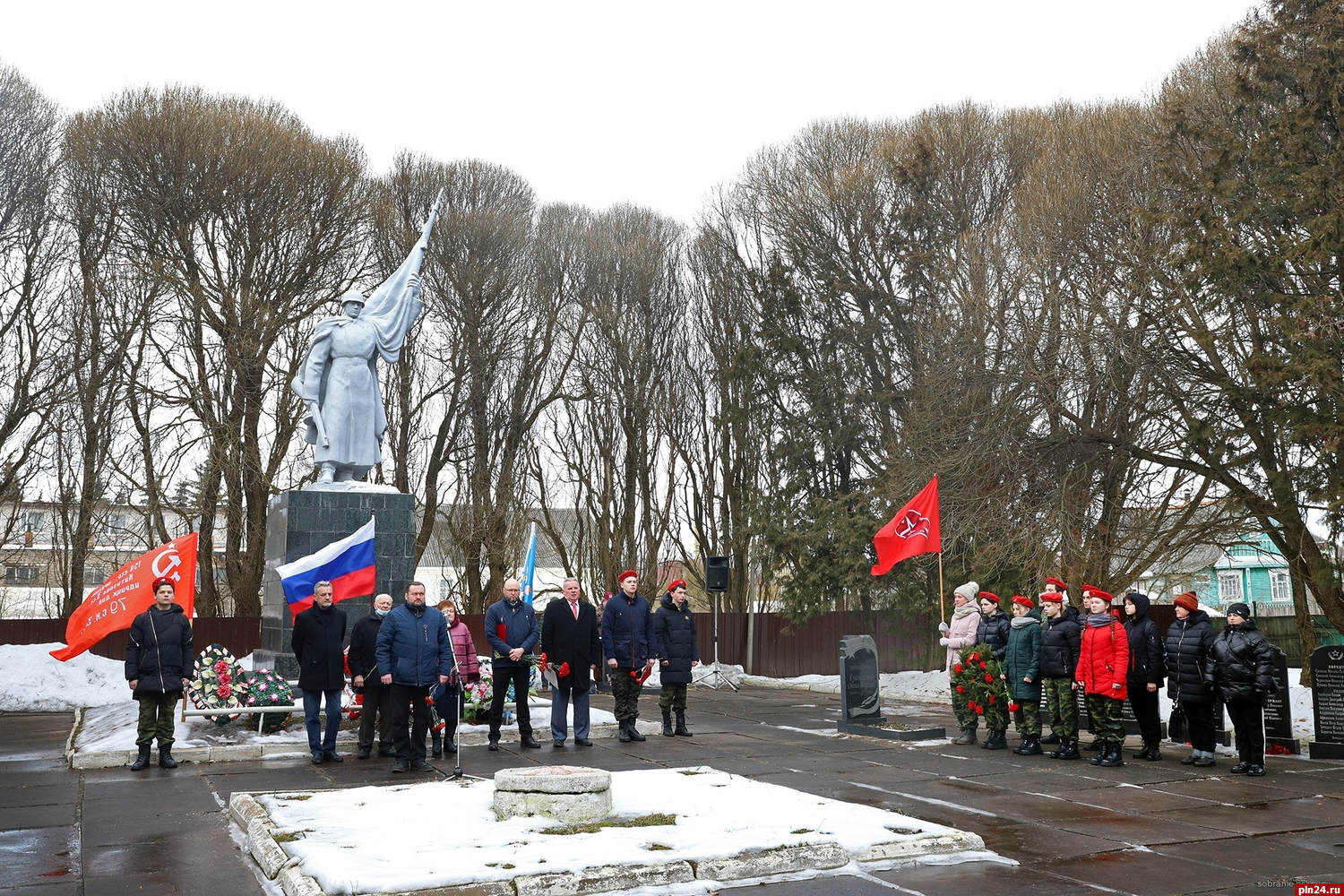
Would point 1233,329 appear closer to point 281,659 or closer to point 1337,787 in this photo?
point 1337,787

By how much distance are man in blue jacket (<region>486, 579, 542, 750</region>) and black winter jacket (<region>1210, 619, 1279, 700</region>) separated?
6791mm

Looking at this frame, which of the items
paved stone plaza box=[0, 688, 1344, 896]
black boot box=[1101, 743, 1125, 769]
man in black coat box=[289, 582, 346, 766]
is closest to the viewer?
paved stone plaza box=[0, 688, 1344, 896]

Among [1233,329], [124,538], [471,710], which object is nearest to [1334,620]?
[1233,329]

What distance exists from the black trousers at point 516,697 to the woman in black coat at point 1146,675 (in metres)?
6.34

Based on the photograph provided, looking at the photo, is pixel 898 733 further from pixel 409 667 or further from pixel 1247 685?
pixel 409 667

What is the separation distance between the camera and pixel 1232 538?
1992 centimetres

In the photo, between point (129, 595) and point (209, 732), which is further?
point (209, 732)

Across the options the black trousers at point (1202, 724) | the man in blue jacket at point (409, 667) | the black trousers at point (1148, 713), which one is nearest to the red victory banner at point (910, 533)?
the black trousers at point (1148, 713)

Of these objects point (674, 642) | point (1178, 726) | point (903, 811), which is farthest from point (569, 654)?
point (1178, 726)

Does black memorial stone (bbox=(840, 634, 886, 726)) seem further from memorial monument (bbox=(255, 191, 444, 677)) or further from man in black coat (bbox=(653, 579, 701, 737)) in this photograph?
memorial monument (bbox=(255, 191, 444, 677))

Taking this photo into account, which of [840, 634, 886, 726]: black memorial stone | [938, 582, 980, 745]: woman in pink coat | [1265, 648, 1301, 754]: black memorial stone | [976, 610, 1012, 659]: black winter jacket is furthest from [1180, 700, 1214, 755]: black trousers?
[840, 634, 886, 726]: black memorial stone

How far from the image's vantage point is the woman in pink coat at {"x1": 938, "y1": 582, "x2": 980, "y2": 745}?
12500 millimetres

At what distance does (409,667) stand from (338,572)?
233cm

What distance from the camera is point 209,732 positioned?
40.6 ft
